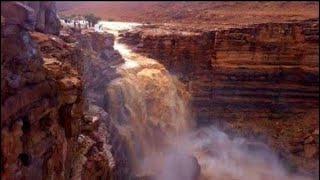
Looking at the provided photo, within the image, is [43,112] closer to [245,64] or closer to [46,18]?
[46,18]

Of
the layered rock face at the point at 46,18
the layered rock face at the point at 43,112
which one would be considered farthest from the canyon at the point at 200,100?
the layered rock face at the point at 46,18

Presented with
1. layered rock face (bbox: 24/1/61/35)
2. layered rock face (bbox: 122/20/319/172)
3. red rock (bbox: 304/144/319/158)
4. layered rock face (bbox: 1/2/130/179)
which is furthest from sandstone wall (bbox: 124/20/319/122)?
layered rock face (bbox: 24/1/61/35)

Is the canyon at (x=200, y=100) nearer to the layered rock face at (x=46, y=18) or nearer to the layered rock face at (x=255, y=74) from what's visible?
the layered rock face at (x=255, y=74)

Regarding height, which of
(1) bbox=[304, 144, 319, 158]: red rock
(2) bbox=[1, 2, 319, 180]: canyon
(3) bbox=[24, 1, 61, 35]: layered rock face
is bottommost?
(1) bbox=[304, 144, 319, 158]: red rock

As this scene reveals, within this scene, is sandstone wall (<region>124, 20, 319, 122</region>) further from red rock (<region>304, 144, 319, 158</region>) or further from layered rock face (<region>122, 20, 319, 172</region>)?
red rock (<region>304, 144, 319, 158</region>)

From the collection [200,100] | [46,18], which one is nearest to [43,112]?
[46,18]
